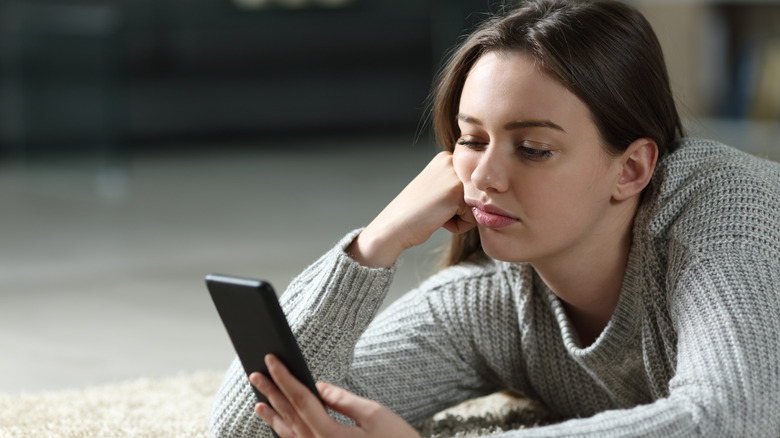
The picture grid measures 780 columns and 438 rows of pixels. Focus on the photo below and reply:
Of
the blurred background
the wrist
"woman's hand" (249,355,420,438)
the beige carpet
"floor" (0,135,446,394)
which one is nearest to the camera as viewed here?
"woman's hand" (249,355,420,438)

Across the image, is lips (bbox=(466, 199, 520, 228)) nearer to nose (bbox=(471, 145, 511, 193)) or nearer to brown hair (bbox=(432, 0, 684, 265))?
nose (bbox=(471, 145, 511, 193))

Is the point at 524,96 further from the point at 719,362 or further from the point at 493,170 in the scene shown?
the point at 719,362

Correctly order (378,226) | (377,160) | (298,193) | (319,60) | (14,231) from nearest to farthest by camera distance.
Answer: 1. (378,226)
2. (14,231)
3. (298,193)
4. (377,160)
5. (319,60)

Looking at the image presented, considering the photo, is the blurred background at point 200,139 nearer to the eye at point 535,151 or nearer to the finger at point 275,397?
the eye at point 535,151

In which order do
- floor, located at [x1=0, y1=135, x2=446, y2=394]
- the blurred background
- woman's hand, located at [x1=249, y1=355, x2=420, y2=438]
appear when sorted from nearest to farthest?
woman's hand, located at [x1=249, y1=355, x2=420, y2=438] → floor, located at [x1=0, y1=135, x2=446, y2=394] → the blurred background

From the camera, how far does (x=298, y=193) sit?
385 centimetres

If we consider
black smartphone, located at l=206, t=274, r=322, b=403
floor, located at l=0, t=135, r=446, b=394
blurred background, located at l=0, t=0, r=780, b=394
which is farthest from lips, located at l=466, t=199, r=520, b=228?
floor, located at l=0, t=135, r=446, b=394

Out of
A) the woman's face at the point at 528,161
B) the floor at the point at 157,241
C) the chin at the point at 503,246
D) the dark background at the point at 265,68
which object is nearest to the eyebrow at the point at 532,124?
the woman's face at the point at 528,161

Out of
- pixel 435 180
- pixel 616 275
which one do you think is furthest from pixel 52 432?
pixel 616 275

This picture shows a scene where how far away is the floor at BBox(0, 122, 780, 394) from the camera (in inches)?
75.8

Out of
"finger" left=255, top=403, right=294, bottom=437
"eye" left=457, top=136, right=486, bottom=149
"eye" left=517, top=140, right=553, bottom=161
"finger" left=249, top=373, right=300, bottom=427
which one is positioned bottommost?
"finger" left=255, top=403, right=294, bottom=437

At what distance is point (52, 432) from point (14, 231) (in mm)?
2112

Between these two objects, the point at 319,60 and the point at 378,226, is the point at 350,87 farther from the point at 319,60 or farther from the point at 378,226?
the point at 378,226

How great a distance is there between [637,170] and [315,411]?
460 millimetres
